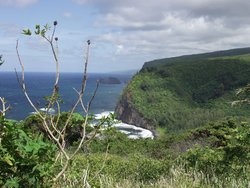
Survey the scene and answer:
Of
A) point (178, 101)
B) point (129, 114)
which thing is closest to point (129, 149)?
point (129, 114)

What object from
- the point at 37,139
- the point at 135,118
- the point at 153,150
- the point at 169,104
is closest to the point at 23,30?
the point at 37,139

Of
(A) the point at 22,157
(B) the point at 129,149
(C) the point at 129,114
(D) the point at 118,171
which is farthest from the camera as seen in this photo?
(C) the point at 129,114

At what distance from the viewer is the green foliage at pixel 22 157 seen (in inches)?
132

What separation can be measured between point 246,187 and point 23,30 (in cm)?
332

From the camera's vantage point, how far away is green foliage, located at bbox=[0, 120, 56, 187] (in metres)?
3.36

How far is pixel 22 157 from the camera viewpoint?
3.42 metres

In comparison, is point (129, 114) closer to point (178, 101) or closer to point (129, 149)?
point (178, 101)

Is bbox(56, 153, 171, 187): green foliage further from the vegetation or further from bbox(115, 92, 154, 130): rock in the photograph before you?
bbox(115, 92, 154, 130): rock

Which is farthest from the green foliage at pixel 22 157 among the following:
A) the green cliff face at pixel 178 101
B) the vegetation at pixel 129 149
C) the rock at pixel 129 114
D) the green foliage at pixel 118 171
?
the rock at pixel 129 114

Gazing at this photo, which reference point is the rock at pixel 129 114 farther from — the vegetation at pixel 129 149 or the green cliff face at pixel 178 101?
the vegetation at pixel 129 149

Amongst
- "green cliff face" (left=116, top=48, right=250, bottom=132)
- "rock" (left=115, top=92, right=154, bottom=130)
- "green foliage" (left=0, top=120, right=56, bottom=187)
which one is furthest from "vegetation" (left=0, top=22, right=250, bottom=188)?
"rock" (left=115, top=92, right=154, bottom=130)

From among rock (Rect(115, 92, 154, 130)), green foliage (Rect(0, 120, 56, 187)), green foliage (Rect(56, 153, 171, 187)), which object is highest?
green foliage (Rect(0, 120, 56, 187))

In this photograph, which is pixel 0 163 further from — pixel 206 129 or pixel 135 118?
pixel 135 118

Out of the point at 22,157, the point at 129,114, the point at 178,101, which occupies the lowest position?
the point at 129,114
